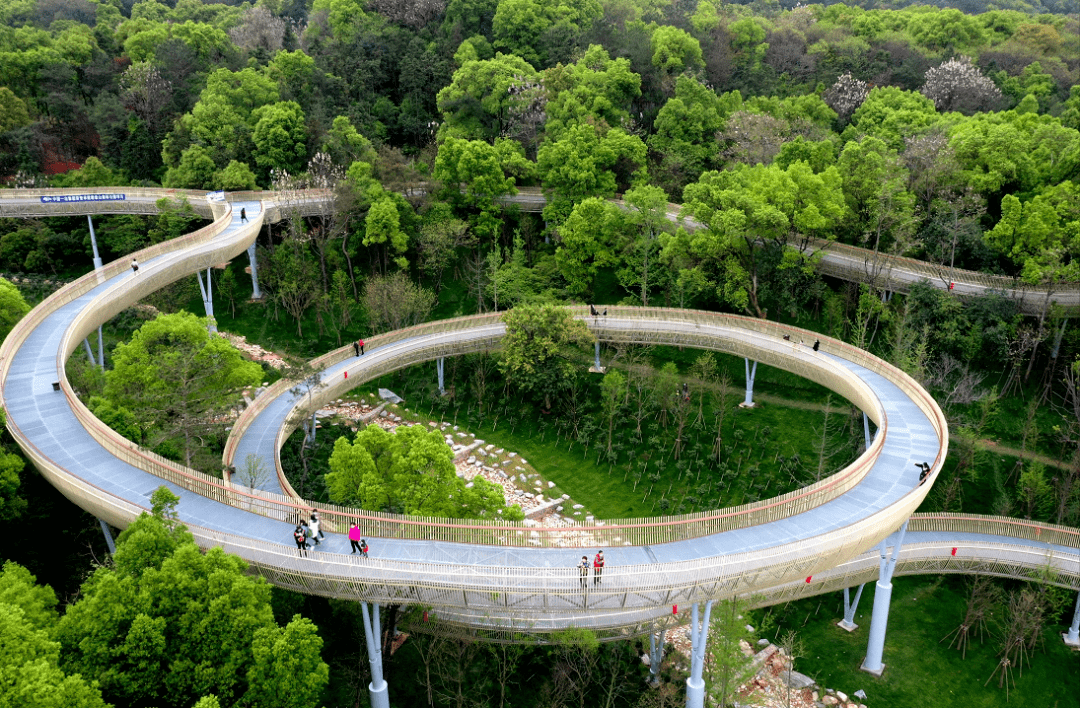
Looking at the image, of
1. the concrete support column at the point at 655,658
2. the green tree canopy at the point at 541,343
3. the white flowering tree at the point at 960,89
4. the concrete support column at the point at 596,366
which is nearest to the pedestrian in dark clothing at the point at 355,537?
the concrete support column at the point at 655,658

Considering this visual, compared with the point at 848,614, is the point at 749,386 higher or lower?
higher

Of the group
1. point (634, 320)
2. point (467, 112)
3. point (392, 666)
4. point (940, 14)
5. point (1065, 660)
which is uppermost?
point (940, 14)

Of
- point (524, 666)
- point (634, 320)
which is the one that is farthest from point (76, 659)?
point (634, 320)

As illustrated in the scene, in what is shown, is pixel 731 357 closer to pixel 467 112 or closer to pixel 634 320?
pixel 634 320

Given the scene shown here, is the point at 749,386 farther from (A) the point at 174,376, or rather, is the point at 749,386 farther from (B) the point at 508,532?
(A) the point at 174,376

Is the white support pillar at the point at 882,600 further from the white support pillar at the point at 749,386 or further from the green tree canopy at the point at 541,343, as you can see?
the green tree canopy at the point at 541,343

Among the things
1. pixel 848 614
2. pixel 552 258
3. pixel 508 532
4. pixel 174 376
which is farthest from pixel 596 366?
pixel 174 376
